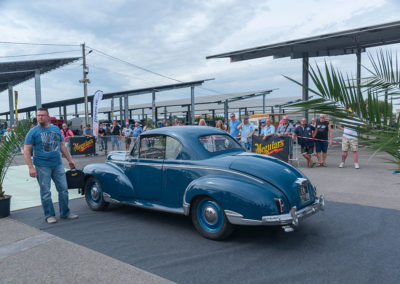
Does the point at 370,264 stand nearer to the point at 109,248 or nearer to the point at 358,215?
the point at 358,215

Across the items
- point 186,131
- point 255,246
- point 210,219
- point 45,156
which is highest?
point 186,131

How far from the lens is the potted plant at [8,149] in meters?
5.49

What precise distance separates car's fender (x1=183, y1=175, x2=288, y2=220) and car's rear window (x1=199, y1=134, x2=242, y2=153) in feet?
2.33

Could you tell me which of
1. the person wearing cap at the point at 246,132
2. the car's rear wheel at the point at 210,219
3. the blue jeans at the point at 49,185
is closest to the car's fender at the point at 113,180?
the blue jeans at the point at 49,185

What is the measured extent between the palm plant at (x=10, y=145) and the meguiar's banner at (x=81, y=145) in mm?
9196

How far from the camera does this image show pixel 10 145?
561 cm

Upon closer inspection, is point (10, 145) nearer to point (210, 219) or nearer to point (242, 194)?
point (210, 219)

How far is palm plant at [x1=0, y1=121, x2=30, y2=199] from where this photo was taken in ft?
18.1

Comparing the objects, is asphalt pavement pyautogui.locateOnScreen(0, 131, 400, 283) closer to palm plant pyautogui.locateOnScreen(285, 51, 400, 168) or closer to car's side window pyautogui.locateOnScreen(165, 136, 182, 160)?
car's side window pyautogui.locateOnScreen(165, 136, 182, 160)

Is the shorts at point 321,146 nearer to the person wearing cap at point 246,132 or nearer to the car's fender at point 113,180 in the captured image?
the person wearing cap at point 246,132

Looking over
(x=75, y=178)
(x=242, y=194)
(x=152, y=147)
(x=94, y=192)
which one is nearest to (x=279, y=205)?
(x=242, y=194)

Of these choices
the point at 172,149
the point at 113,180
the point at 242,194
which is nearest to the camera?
the point at 242,194

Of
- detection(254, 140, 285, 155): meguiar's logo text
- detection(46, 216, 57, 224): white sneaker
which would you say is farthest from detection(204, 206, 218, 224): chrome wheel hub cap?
detection(254, 140, 285, 155): meguiar's logo text

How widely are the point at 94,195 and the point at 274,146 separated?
6.14 metres
